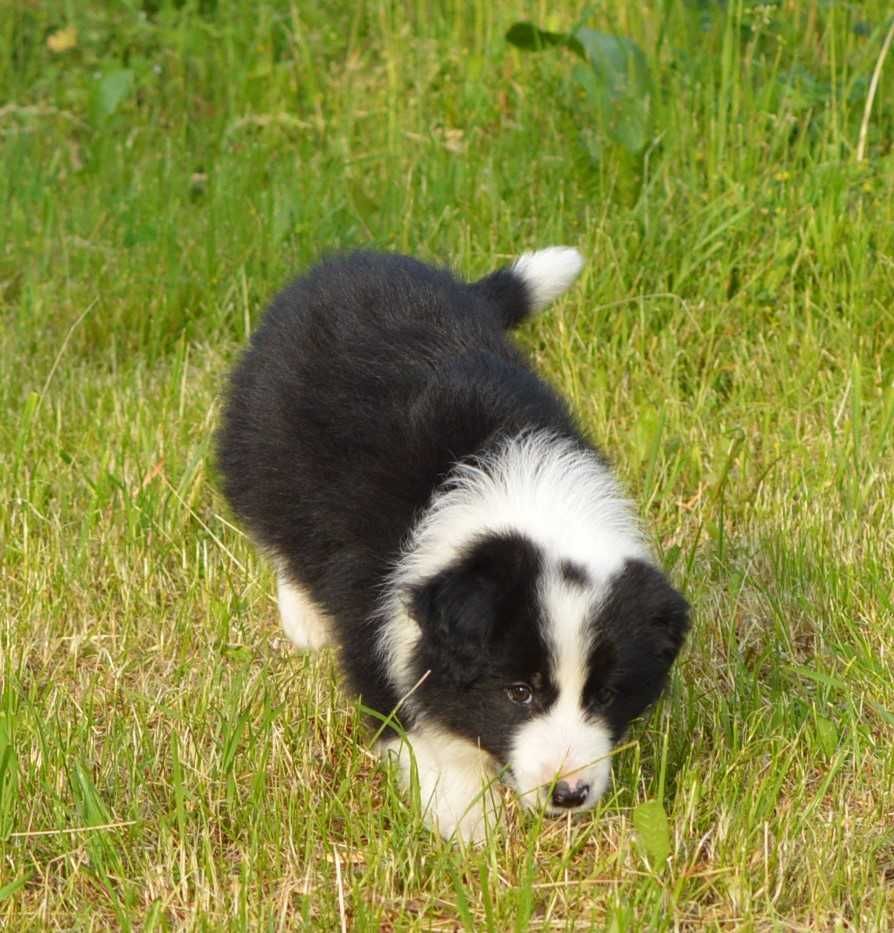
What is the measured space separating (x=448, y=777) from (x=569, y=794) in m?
0.46

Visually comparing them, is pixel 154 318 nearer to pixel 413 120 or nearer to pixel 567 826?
pixel 413 120

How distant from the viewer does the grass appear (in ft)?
10.7

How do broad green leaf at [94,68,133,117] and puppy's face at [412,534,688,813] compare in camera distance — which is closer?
puppy's face at [412,534,688,813]

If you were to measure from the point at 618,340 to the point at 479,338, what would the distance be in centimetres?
151

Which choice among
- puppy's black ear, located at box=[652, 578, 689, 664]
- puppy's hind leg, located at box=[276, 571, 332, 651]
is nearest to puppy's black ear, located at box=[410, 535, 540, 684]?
puppy's black ear, located at box=[652, 578, 689, 664]

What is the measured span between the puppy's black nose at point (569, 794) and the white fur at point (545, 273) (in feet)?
5.86

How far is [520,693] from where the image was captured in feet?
10.7

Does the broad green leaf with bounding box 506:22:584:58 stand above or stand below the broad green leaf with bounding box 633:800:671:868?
above

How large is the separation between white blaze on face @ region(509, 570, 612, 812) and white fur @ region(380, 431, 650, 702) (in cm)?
19

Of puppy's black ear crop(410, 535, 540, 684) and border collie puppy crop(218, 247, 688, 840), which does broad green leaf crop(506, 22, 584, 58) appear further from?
puppy's black ear crop(410, 535, 540, 684)

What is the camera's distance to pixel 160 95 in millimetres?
7664

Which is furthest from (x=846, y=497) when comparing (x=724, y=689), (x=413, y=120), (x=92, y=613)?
(x=413, y=120)

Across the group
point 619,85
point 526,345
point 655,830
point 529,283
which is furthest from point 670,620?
point 619,85

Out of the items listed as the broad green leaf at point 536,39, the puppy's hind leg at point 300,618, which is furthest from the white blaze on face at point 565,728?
the broad green leaf at point 536,39
